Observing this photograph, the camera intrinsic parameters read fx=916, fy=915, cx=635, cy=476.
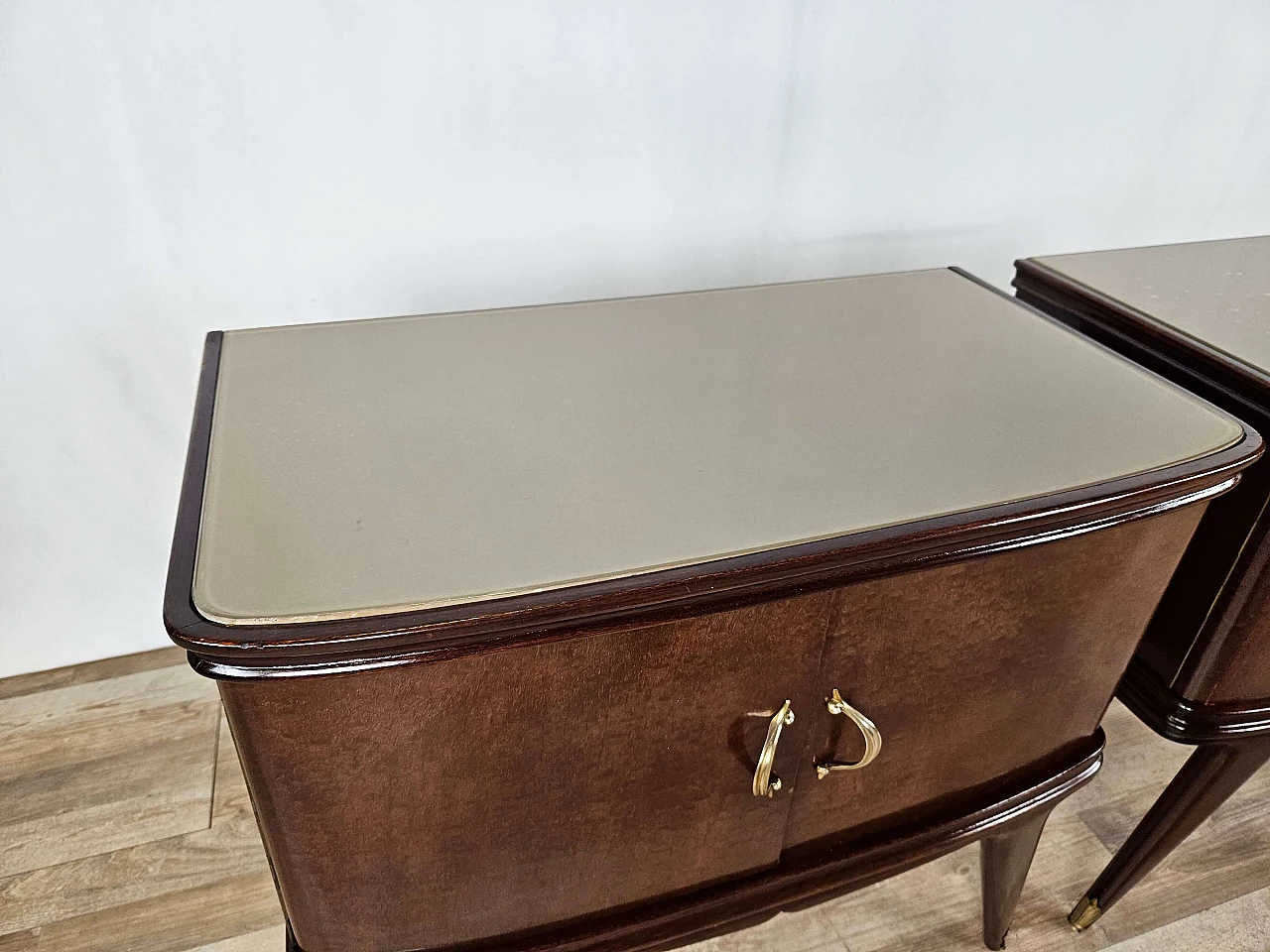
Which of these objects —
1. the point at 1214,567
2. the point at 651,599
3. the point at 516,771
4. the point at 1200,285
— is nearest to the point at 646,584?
the point at 651,599

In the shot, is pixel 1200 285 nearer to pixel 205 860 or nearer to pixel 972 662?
pixel 972 662

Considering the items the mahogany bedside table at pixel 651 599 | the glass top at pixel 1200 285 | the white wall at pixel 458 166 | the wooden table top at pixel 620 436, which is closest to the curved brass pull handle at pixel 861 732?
the mahogany bedside table at pixel 651 599

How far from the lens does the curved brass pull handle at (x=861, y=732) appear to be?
468mm

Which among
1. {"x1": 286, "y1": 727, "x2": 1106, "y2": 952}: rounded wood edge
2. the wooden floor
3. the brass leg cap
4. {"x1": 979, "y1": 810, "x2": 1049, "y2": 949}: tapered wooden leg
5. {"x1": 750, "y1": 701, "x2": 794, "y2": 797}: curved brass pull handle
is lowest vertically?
the wooden floor

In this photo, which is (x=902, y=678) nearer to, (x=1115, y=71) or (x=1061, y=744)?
(x=1061, y=744)

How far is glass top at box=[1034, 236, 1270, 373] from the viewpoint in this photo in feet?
2.03

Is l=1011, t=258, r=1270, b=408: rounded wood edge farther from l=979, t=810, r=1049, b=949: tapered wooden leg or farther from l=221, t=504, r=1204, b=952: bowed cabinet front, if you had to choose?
l=979, t=810, r=1049, b=949: tapered wooden leg

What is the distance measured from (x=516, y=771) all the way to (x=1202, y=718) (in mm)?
489

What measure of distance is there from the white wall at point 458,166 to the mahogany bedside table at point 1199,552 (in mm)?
180

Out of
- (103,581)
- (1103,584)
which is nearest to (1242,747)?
(1103,584)

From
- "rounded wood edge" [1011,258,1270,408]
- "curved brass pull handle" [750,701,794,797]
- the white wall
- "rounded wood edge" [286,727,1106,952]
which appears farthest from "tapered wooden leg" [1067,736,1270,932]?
the white wall

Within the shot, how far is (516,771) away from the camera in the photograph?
16.7 inches

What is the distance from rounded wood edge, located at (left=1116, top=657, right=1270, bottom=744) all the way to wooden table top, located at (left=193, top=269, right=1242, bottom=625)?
23 cm

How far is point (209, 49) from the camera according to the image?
645mm
